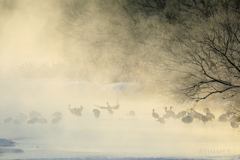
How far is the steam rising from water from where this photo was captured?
17.6 ft

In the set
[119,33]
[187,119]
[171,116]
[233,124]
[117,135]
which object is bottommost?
[117,135]

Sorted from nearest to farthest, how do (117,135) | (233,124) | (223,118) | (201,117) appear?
(117,135)
(233,124)
(223,118)
(201,117)

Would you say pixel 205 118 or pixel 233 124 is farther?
pixel 205 118

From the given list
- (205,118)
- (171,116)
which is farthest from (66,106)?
(205,118)

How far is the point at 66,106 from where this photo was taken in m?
9.28

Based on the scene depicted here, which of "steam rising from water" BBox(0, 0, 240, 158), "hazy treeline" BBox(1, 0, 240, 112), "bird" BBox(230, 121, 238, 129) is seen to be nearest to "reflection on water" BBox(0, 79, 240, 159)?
Result: "steam rising from water" BBox(0, 0, 240, 158)

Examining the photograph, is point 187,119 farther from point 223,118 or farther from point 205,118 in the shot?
point 223,118

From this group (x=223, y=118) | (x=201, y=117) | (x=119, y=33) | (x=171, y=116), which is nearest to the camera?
(x=223, y=118)

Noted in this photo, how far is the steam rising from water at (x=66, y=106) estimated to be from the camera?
5371mm

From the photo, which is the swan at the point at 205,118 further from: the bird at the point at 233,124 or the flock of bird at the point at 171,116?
the bird at the point at 233,124

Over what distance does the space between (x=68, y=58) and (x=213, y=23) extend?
5.59 metres

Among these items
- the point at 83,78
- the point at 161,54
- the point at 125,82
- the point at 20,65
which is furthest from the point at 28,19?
the point at 161,54

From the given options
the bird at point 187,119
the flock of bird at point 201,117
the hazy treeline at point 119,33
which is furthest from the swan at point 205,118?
the hazy treeline at point 119,33

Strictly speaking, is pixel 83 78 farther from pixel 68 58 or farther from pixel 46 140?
pixel 46 140
